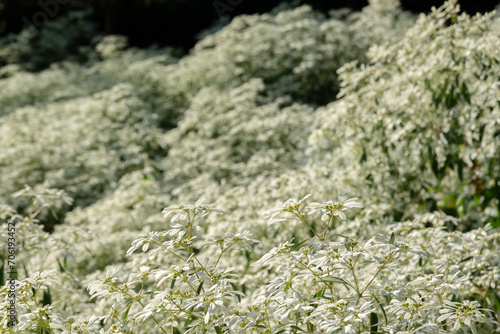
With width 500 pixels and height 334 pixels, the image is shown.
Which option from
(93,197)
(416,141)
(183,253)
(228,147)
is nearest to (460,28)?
(416,141)

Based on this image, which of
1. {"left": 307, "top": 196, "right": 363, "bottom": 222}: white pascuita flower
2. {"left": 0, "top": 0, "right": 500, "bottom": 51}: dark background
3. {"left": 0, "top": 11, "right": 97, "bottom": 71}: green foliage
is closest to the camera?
{"left": 307, "top": 196, "right": 363, "bottom": 222}: white pascuita flower

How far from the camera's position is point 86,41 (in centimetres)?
1163

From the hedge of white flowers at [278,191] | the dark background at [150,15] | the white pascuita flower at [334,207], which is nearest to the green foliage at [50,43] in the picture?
the dark background at [150,15]

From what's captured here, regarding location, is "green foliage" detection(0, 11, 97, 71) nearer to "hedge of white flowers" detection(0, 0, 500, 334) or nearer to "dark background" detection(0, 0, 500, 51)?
"dark background" detection(0, 0, 500, 51)

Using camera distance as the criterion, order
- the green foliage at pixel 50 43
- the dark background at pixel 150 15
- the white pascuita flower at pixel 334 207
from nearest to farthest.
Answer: the white pascuita flower at pixel 334 207 < the green foliage at pixel 50 43 < the dark background at pixel 150 15

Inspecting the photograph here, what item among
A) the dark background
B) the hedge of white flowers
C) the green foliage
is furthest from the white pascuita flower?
the dark background

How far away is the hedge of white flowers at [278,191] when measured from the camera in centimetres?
140

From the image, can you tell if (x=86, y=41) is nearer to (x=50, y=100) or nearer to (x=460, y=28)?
(x=50, y=100)

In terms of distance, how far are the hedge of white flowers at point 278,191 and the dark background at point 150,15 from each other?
4.74 m

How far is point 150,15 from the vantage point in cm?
1259

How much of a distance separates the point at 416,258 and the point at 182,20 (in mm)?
11889

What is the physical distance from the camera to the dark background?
11508mm

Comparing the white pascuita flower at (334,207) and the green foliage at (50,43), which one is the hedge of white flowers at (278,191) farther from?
the green foliage at (50,43)

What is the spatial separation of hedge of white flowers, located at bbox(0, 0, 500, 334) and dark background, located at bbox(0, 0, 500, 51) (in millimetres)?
4741
